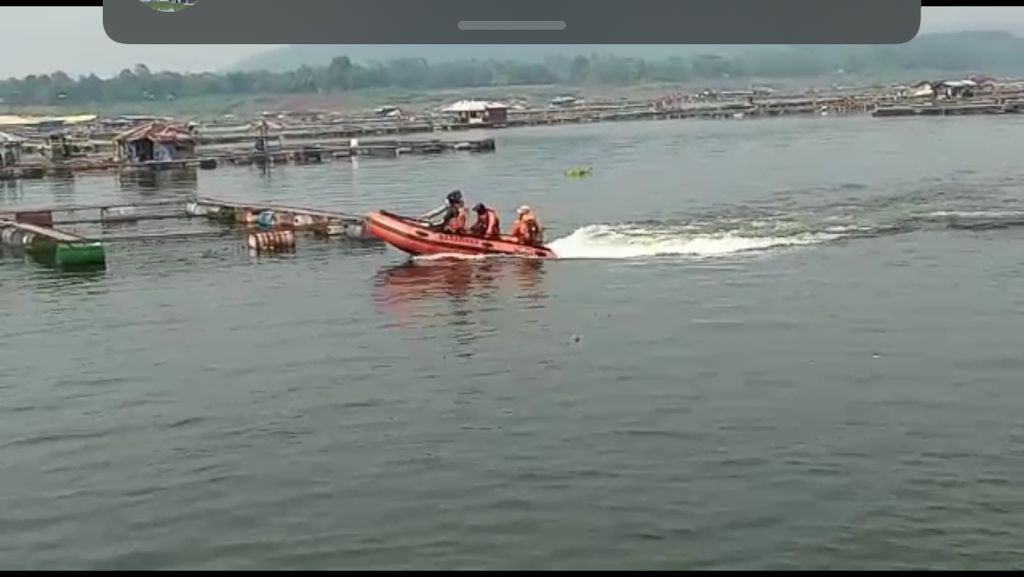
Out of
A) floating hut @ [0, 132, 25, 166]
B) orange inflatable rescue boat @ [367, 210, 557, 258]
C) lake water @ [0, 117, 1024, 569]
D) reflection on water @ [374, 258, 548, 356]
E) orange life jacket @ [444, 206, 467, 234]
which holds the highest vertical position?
floating hut @ [0, 132, 25, 166]

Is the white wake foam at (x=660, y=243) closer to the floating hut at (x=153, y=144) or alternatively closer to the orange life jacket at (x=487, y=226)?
the orange life jacket at (x=487, y=226)

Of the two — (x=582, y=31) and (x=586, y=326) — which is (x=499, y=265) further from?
(x=582, y=31)

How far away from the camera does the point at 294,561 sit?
13.7 ft

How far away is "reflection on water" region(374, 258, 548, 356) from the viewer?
30.2 ft

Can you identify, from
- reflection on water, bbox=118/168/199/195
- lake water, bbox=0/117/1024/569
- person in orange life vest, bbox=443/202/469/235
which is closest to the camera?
lake water, bbox=0/117/1024/569

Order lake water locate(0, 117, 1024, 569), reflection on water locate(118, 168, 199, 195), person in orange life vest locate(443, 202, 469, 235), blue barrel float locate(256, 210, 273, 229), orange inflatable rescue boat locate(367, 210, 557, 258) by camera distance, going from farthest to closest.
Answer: reflection on water locate(118, 168, 199, 195) → blue barrel float locate(256, 210, 273, 229) → person in orange life vest locate(443, 202, 469, 235) → orange inflatable rescue boat locate(367, 210, 557, 258) → lake water locate(0, 117, 1024, 569)

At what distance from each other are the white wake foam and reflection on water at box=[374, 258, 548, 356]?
76 centimetres

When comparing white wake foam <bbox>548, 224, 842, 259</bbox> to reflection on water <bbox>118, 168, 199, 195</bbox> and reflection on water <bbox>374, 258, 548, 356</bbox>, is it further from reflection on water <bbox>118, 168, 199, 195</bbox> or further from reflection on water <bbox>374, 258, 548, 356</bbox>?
reflection on water <bbox>118, 168, 199, 195</bbox>

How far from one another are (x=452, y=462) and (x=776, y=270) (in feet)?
19.8

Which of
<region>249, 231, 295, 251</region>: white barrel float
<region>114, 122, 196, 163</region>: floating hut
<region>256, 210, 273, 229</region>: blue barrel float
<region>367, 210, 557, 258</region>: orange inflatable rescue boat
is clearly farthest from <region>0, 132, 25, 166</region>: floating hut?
<region>367, 210, 557, 258</region>: orange inflatable rescue boat

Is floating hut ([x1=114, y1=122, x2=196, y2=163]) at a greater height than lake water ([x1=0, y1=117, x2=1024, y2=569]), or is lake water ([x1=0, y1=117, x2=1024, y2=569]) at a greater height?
floating hut ([x1=114, y1=122, x2=196, y2=163])

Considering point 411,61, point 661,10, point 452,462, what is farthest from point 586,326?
point 661,10
